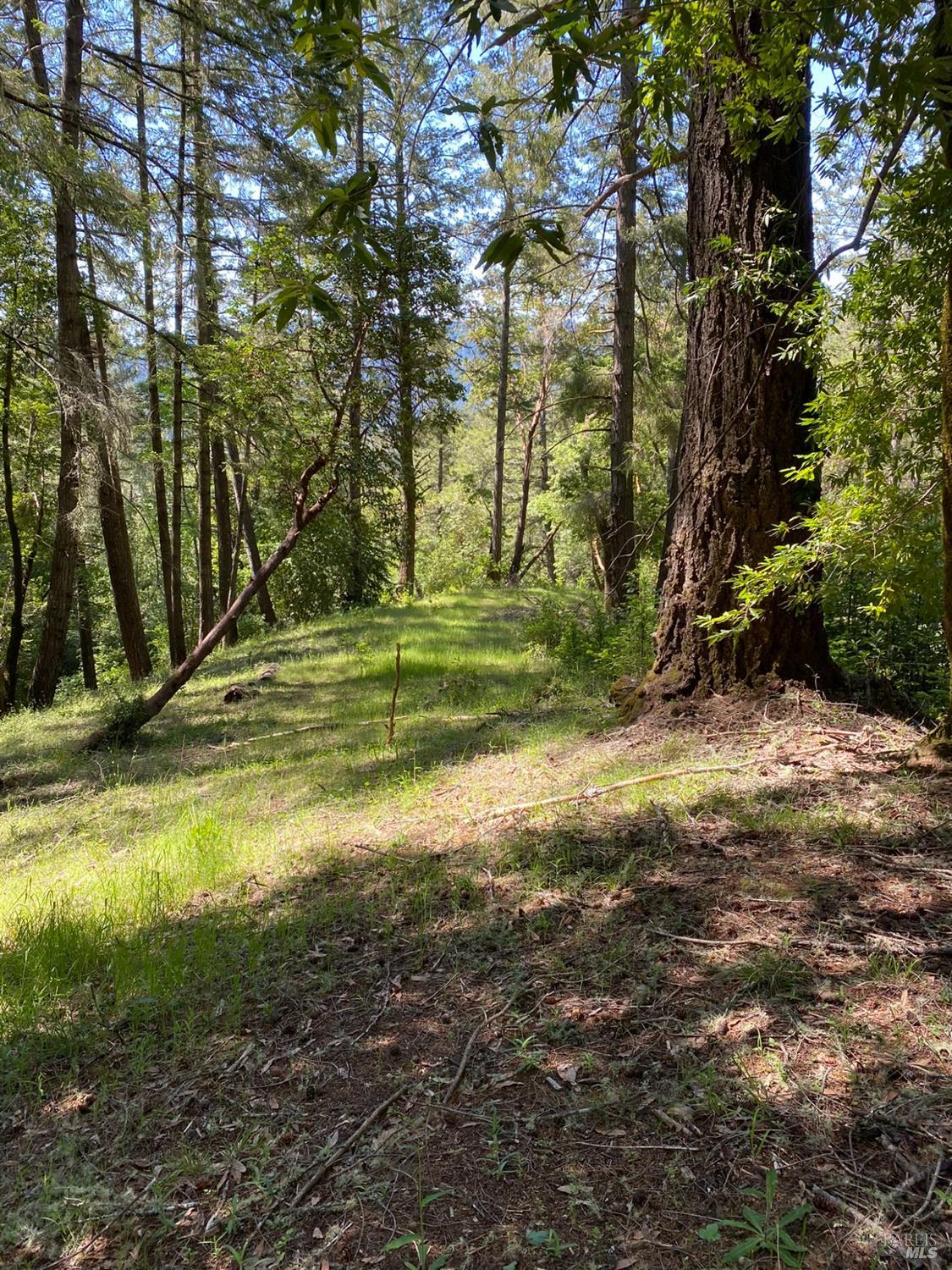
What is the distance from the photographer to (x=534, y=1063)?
7.00 ft

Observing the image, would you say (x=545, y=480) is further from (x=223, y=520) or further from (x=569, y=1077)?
(x=569, y=1077)

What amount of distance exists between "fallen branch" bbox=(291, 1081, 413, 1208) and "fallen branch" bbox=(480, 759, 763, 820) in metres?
1.87

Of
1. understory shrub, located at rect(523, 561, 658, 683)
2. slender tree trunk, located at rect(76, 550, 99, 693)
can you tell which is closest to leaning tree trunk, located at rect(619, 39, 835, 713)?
understory shrub, located at rect(523, 561, 658, 683)

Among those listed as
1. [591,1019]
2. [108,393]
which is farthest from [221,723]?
[591,1019]

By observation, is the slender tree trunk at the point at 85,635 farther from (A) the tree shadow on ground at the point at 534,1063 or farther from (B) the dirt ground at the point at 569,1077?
(B) the dirt ground at the point at 569,1077

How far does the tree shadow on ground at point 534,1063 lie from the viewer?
166cm

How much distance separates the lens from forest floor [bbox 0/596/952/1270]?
65.6 inches

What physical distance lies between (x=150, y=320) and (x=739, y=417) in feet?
35.9

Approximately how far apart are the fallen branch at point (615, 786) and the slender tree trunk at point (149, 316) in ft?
26.4

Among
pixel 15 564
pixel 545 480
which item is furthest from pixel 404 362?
pixel 545 480

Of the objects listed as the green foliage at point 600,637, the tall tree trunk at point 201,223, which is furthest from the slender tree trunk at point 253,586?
the green foliage at point 600,637

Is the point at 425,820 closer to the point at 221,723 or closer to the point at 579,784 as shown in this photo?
the point at 579,784

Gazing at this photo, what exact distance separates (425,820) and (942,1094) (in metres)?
2.83
